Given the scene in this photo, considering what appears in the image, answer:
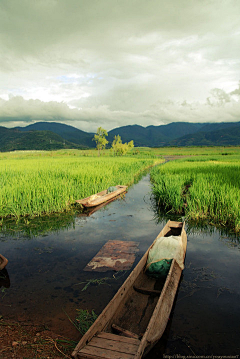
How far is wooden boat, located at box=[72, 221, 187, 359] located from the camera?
2.31m

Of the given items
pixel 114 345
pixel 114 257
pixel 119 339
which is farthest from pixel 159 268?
pixel 114 345

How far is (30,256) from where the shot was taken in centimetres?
552

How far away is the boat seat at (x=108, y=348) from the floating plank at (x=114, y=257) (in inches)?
92.1

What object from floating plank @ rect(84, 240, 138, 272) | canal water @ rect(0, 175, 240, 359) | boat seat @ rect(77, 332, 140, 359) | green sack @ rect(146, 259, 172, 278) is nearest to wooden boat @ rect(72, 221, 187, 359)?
boat seat @ rect(77, 332, 140, 359)

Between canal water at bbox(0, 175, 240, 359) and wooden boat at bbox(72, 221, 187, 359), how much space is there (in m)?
0.37

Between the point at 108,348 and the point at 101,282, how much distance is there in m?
2.04

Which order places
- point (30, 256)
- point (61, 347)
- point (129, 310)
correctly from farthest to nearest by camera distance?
1. point (30, 256)
2. point (129, 310)
3. point (61, 347)

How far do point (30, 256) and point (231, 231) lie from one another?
6193mm

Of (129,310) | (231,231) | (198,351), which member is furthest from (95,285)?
(231,231)

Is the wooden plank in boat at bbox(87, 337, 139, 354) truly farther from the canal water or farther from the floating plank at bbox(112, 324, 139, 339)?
the canal water

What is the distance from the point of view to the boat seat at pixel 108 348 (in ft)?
7.40

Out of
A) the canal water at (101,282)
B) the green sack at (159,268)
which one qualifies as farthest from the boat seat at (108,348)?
the green sack at (159,268)

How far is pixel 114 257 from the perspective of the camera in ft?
17.6

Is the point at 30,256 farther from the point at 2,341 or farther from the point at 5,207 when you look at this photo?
the point at 5,207
